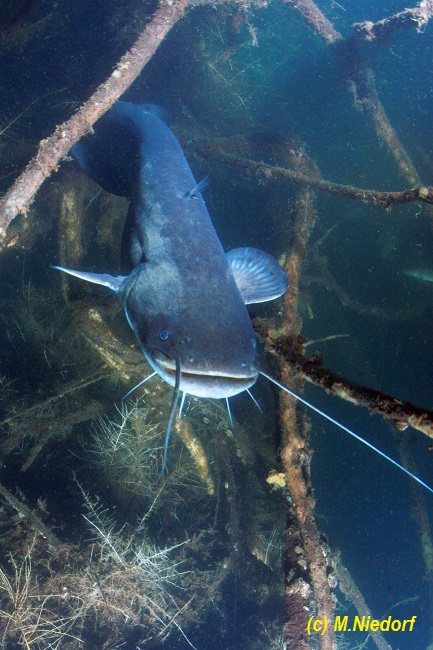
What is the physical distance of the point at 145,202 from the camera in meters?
2.57

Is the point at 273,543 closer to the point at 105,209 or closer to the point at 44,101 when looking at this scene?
the point at 105,209

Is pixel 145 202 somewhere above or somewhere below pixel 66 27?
below

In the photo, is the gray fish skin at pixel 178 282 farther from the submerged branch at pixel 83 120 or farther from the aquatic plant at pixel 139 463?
the aquatic plant at pixel 139 463

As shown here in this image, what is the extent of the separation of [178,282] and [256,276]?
70 cm

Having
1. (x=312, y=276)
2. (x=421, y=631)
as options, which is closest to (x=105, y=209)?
(x=312, y=276)

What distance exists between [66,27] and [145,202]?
5.87m

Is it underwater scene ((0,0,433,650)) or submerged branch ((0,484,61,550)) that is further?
submerged branch ((0,484,61,550))

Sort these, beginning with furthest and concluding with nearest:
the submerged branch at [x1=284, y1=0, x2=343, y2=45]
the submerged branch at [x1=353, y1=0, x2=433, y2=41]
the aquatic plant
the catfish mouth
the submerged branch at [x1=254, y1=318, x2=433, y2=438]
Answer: the submerged branch at [x1=284, y1=0, x2=343, y2=45]
the submerged branch at [x1=353, y1=0, x2=433, y2=41]
the aquatic plant
the catfish mouth
the submerged branch at [x1=254, y1=318, x2=433, y2=438]

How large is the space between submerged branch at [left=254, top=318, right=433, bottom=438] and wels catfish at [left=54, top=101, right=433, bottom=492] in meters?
0.15

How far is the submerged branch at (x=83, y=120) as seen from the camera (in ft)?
7.88

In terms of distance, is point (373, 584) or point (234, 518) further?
point (373, 584)

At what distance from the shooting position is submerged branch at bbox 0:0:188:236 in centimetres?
240

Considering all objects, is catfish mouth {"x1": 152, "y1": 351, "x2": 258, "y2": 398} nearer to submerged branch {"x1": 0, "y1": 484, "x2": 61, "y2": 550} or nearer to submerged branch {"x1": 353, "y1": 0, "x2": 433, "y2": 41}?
submerged branch {"x1": 0, "y1": 484, "x2": 61, "y2": 550}

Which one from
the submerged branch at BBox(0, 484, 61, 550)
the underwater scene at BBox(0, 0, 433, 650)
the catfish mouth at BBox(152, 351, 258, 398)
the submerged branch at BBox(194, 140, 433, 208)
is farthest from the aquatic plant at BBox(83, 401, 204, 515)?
the submerged branch at BBox(194, 140, 433, 208)
